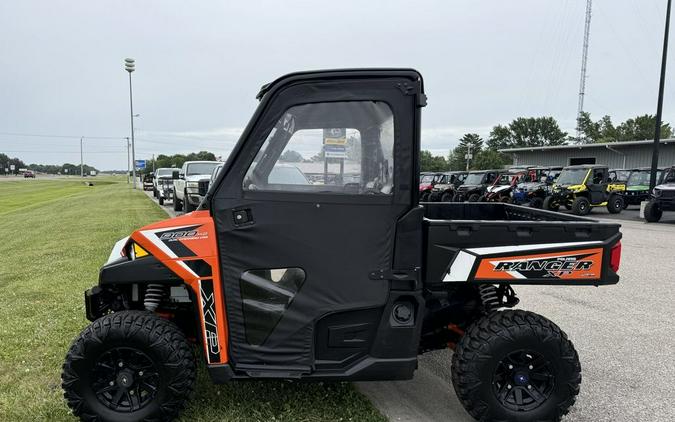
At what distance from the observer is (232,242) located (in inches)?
106

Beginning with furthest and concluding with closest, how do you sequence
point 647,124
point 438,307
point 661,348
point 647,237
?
point 647,124 → point 647,237 → point 661,348 → point 438,307

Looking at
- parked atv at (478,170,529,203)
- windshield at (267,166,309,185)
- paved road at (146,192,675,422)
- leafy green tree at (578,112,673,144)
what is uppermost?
Result: leafy green tree at (578,112,673,144)

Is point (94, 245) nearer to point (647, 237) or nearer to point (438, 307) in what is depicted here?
point (438, 307)

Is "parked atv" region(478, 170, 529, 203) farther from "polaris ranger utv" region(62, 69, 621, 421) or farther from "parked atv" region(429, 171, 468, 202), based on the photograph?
"polaris ranger utv" region(62, 69, 621, 421)

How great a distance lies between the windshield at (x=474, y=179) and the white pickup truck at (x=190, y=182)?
1402cm

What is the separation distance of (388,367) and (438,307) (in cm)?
64

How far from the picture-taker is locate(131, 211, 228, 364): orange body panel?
270cm

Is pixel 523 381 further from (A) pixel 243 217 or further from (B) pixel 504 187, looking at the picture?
(B) pixel 504 187

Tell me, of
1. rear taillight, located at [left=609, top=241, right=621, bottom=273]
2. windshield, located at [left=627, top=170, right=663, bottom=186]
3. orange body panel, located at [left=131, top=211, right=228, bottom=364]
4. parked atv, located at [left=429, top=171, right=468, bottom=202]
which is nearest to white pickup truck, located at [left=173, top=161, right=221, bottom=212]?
orange body panel, located at [left=131, top=211, right=228, bottom=364]

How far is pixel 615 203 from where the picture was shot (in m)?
19.2

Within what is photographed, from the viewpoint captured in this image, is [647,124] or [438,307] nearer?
[438,307]

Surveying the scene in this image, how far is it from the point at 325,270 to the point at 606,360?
2941 mm

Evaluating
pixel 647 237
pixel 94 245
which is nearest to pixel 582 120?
pixel 647 237

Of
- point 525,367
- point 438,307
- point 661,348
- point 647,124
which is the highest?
point 647,124
